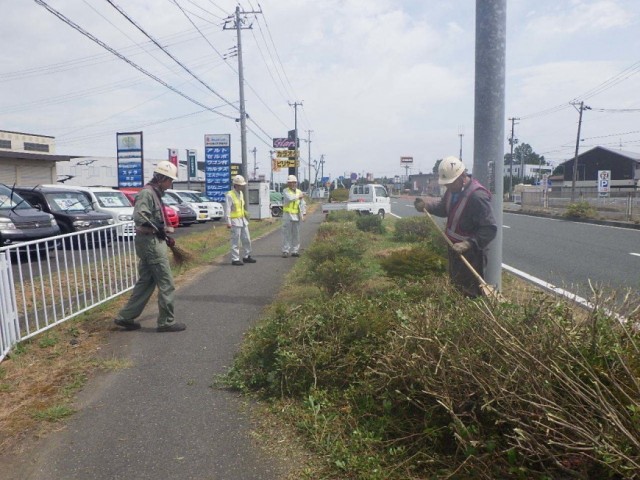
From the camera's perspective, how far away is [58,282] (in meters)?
6.77

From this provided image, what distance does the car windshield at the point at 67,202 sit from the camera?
611 inches

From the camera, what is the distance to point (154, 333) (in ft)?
19.9

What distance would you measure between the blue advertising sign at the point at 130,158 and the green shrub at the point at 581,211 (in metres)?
22.1

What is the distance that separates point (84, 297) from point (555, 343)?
18.6 ft

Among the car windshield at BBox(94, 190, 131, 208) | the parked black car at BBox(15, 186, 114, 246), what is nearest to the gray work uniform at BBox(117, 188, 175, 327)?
the parked black car at BBox(15, 186, 114, 246)

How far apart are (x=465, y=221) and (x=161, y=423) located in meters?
3.01

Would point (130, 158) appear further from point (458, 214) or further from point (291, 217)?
point (458, 214)

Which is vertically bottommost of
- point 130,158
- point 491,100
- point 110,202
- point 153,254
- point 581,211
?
point 581,211

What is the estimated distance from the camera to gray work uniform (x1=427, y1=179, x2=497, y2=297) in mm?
4770

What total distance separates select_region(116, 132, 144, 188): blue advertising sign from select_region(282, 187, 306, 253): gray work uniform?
38.2 ft

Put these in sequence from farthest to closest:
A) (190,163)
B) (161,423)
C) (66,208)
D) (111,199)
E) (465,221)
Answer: (190,163) < (111,199) < (66,208) < (465,221) < (161,423)

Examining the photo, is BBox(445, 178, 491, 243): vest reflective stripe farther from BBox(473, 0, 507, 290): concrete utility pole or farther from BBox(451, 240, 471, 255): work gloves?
BBox(473, 0, 507, 290): concrete utility pole

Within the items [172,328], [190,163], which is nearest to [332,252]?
[172,328]

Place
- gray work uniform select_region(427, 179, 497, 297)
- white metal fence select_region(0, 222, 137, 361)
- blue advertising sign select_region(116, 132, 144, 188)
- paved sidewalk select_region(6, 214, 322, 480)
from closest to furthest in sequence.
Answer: paved sidewalk select_region(6, 214, 322, 480) → gray work uniform select_region(427, 179, 497, 297) → white metal fence select_region(0, 222, 137, 361) → blue advertising sign select_region(116, 132, 144, 188)
